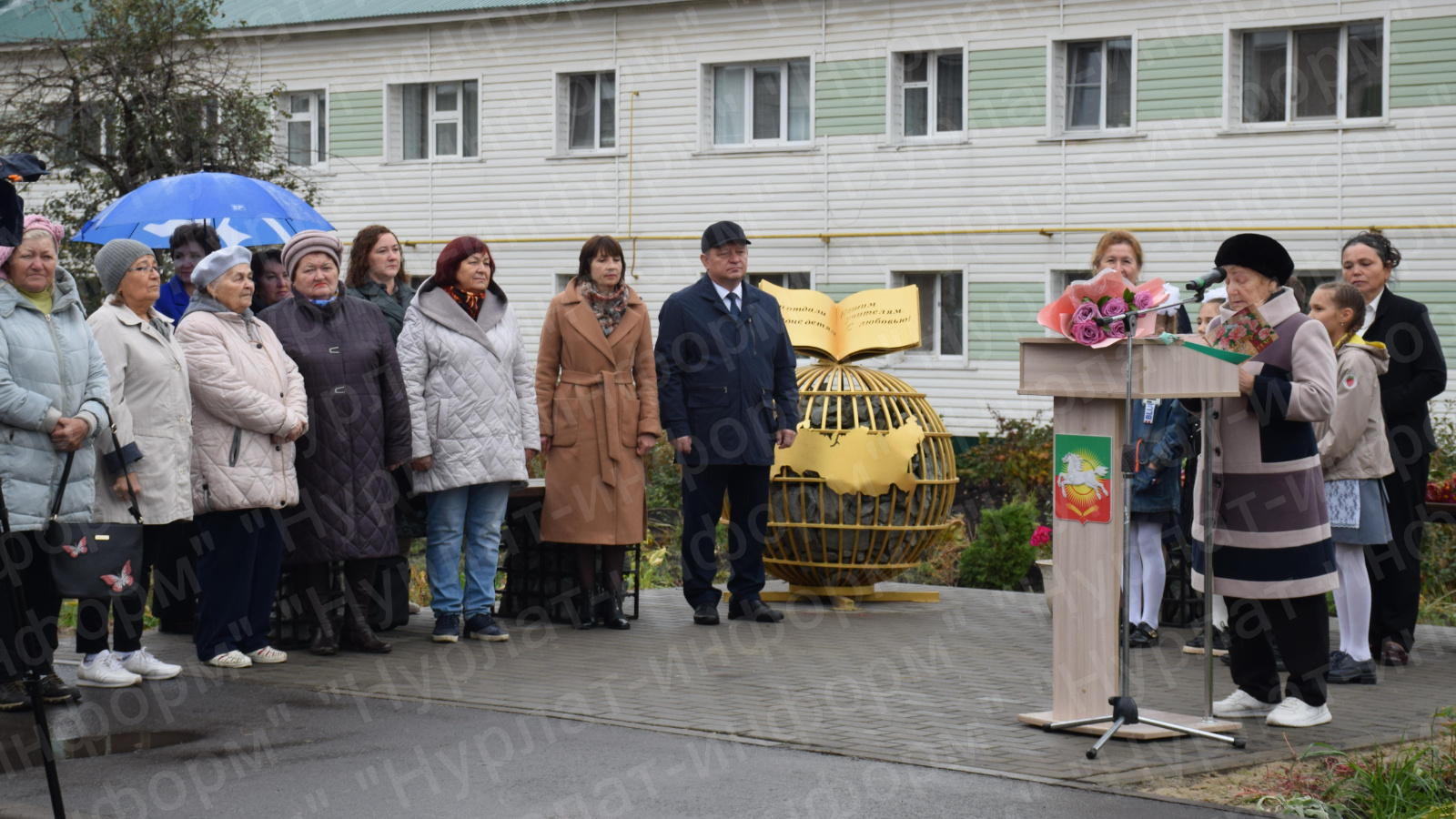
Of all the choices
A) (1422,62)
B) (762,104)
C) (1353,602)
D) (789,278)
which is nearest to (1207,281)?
(1353,602)

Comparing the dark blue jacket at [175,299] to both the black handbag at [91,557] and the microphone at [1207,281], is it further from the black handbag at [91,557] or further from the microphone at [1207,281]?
the microphone at [1207,281]

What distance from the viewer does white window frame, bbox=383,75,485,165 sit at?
26.2m

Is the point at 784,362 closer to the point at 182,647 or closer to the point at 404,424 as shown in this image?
the point at 404,424

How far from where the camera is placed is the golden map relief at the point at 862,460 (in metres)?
10.1

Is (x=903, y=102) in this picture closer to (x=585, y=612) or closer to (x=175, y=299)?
(x=585, y=612)

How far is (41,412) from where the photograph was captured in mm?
6852

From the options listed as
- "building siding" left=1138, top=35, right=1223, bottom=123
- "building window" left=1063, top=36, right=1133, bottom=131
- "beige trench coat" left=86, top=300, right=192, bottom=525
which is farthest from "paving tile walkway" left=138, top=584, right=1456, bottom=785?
"building window" left=1063, top=36, right=1133, bottom=131

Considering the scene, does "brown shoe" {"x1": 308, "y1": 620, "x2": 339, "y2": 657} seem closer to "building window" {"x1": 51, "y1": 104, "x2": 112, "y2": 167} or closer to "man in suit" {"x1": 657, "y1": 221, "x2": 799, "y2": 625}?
"man in suit" {"x1": 657, "y1": 221, "x2": 799, "y2": 625}

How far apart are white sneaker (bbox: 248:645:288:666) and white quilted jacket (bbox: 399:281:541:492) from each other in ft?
3.81

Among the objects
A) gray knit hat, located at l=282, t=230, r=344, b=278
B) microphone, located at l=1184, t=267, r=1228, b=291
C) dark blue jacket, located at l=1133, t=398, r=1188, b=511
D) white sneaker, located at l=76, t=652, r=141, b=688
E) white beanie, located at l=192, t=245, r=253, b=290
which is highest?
gray knit hat, located at l=282, t=230, r=344, b=278

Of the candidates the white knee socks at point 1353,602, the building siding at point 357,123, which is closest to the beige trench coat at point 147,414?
the white knee socks at point 1353,602

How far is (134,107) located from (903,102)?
34.1ft

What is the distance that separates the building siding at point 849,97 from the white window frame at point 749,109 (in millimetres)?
121

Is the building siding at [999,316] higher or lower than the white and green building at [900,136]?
lower
